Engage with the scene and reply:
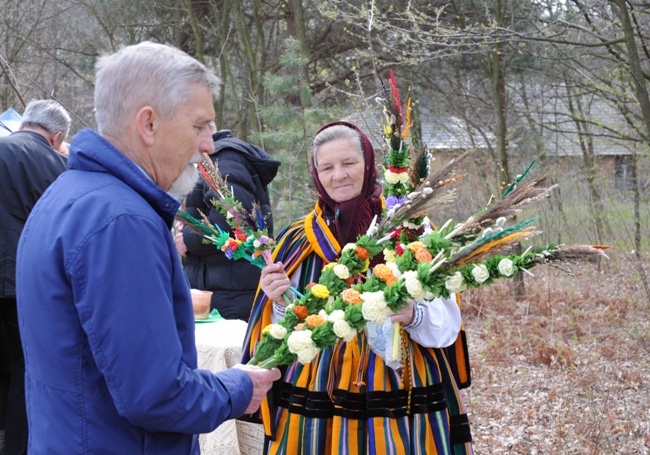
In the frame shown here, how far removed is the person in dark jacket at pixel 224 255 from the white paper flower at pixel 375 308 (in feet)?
Result: 7.62

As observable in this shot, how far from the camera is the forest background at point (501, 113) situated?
5.77 meters

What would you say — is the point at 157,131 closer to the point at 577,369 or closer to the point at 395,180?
the point at 395,180

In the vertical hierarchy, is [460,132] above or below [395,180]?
above

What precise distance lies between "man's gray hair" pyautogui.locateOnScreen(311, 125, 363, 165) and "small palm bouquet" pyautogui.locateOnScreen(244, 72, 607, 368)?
563 mm

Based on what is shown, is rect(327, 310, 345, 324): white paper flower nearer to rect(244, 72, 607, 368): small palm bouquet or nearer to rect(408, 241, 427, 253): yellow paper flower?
rect(244, 72, 607, 368): small palm bouquet

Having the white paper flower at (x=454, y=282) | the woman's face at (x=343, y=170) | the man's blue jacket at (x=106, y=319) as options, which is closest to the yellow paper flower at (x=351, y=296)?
→ the white paper flower at (x=454, y=282)

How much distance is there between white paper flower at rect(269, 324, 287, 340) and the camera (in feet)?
7.30

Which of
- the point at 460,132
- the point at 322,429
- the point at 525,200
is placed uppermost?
→ the point at 460,132

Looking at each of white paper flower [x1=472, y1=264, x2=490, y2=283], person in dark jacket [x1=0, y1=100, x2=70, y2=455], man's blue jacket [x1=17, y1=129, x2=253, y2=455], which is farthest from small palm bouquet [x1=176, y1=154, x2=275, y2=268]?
person in dark jacket [x1=0, y1=100, x2=70, y2=455]

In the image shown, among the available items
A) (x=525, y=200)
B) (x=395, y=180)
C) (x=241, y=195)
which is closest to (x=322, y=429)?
(x=395, y=180)

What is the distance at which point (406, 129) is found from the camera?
278cm

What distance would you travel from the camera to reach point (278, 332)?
2.23m

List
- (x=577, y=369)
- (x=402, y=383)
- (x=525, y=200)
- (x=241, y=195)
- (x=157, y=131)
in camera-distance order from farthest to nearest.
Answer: (x=577, y=369) < (x=241, y=195) < (x=402, y=383) < (x=525, y=200) < (x=157, y=131)

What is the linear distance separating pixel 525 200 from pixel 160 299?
3.76 ft
